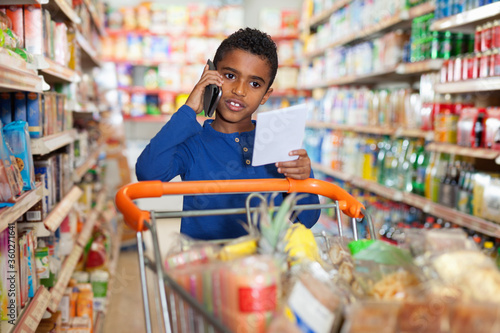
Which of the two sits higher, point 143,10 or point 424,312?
point 143,10

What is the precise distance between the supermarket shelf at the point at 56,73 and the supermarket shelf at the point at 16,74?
0.93ft

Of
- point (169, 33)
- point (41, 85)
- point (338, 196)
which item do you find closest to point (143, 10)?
point (169, 33)

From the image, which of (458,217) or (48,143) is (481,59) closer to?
(458,217)

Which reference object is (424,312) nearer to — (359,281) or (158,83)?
(359,281)

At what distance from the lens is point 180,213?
1.16m

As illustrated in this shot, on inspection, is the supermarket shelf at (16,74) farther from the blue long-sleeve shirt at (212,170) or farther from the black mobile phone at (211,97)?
the black mobile phone at (211,97)

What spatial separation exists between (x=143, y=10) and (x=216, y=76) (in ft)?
17.9

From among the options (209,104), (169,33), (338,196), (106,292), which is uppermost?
(169,33)

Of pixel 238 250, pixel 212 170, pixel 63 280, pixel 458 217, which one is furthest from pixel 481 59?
pixel 63 280

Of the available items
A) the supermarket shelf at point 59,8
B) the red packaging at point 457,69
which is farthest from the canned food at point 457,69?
the supermarket shelf at point 59,8

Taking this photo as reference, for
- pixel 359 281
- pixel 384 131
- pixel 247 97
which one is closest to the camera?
pixel 359 281

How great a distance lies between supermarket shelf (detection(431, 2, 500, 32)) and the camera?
2.44 m

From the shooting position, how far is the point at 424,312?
75cm

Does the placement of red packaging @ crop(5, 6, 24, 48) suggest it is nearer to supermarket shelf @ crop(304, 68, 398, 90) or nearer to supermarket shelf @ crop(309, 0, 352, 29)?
supermarket shelf @ crop(304, 68, 398, 90)
